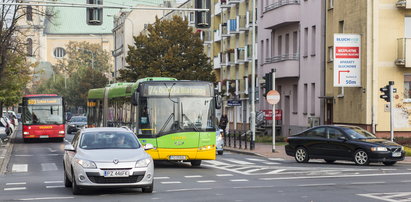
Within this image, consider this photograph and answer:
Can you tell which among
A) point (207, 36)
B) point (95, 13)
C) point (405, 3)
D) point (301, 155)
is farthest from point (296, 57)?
point (95, 13)

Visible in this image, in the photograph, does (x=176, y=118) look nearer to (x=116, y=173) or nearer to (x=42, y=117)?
(x=116, y=173)

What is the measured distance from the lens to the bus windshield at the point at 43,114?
2080 inches

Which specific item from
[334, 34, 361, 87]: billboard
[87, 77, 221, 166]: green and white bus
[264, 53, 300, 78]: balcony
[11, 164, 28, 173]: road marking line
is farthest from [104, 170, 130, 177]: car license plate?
[264, 53, 300, 78]: balcony

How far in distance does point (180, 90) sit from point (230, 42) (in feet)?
139

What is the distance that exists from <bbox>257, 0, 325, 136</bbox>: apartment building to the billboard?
646 centimetres

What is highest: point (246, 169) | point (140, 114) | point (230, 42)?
point (230, 42)

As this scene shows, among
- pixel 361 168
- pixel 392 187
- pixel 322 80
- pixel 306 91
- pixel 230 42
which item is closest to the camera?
pixel 392 187

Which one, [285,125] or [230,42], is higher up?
[230,42]

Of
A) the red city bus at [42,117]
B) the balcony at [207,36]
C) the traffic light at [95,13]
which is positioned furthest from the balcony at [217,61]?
the traffic light at [95,13]

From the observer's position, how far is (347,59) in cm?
3981

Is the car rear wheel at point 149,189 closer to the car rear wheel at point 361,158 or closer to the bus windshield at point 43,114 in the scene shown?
the car rear wheel at point 361,158

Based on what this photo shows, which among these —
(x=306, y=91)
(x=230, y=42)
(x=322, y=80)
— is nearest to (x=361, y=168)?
(x=322, y=80)

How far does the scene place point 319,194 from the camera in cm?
1734

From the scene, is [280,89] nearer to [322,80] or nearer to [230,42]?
[322,80]
